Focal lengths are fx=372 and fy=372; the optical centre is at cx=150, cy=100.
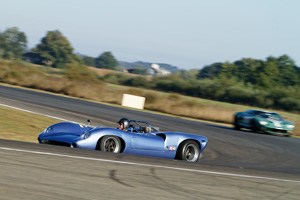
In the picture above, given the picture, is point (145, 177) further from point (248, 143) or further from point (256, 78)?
point (256, 78)

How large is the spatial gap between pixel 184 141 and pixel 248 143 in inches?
254

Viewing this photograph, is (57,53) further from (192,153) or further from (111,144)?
(111,144)

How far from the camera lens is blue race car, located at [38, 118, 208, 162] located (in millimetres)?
7320

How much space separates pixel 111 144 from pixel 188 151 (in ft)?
5.96

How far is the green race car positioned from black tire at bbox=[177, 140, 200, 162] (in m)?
10.5

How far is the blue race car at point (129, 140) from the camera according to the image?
7.32m

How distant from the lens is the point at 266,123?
17828mm

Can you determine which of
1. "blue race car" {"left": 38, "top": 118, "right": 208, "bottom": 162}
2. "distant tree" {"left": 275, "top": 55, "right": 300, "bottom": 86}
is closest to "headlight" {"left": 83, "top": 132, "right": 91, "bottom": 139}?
"blue race car" {"left": 38, "top": 118, "right": 208, "bottom": 162}

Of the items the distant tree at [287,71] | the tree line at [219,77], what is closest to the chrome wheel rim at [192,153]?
the tree line at [219,77]

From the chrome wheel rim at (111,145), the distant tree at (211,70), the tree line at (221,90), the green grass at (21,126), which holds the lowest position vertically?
the green grass at (21,126)

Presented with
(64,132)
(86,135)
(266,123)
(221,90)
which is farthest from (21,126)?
(221,90)

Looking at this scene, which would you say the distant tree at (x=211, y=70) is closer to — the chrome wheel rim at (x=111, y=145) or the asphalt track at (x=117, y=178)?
the chrome wheel rim at (x=111, y=145)

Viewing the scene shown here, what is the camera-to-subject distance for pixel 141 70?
101812 millimetres

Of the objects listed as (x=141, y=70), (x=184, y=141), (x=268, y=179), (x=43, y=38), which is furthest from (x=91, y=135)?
(x=43, y=38)
